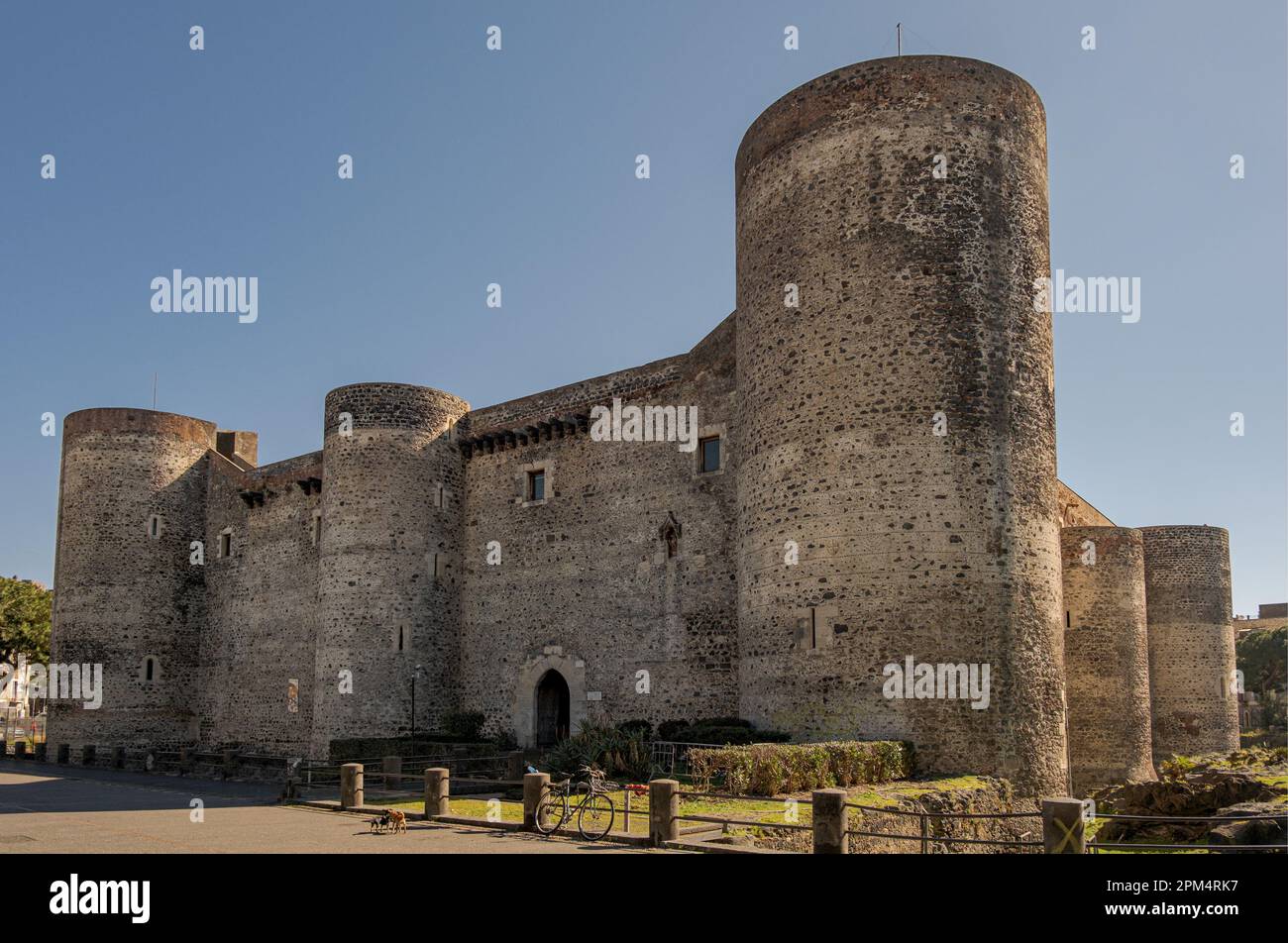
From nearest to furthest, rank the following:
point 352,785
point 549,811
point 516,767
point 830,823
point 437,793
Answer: point 830,823
point 549,811
point 437,793
point 352,785
point 516,767

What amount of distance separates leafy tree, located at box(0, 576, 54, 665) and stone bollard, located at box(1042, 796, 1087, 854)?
4464 cm

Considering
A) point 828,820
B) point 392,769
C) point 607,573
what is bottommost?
point 392,769

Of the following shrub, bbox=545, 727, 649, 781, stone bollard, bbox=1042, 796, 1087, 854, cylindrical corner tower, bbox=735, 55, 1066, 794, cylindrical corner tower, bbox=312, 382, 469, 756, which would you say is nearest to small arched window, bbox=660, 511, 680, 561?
cylindrical corner tower, bbox=735, 55, 1066, 794

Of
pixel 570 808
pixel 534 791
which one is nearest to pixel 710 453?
pixel 534 791

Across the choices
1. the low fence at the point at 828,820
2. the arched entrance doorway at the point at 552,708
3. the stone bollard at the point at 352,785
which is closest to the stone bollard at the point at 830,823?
the low fence at the point at 828,820

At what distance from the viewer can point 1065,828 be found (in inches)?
413

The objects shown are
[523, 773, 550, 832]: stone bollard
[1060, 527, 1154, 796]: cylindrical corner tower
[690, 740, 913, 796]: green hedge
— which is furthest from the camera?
[1060, 527, 1154, 796]: cylindrical corner tower

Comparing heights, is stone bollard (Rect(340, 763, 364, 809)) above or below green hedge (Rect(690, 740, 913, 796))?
below

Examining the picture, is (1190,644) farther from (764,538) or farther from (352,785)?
(352,785)

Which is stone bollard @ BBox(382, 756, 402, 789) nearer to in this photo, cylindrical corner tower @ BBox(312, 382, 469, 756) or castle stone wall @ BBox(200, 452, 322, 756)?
cylindrical corner tower @ BBox(312, 382, 469, 756)

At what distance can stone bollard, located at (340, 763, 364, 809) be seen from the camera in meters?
17.6

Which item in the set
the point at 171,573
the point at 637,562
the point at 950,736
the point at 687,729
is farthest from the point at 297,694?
the point at 950,736

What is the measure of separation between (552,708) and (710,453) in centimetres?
818
